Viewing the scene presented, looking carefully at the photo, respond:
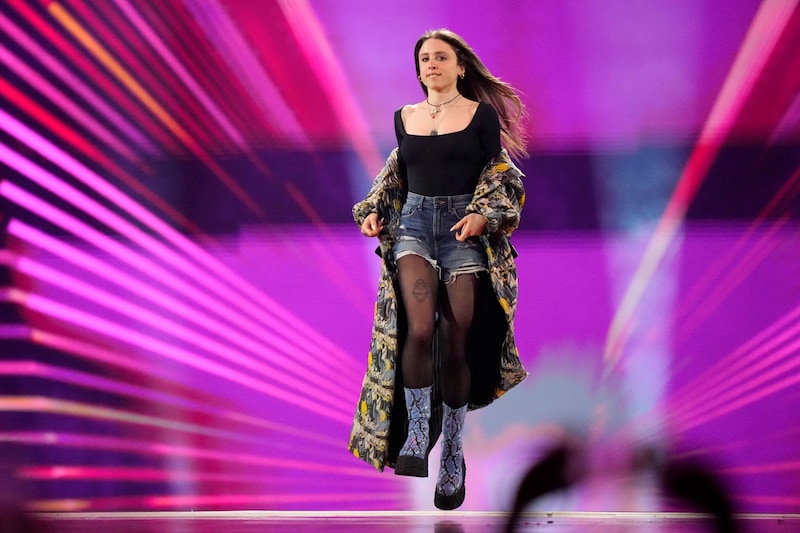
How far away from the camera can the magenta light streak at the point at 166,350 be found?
4.12 meters

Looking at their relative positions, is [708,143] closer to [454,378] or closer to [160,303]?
[454,378]

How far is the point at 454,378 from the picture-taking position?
3.18 m

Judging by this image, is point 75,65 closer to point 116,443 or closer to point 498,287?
point 116,443

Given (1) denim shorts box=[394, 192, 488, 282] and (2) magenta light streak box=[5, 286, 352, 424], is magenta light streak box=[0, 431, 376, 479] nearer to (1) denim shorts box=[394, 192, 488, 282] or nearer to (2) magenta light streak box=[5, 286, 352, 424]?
(2) magenta light streak box=[5, 286, 352, 424]

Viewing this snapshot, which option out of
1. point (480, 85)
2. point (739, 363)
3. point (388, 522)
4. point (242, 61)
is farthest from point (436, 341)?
point (242, 61)

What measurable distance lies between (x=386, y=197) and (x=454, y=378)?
2.38 feet

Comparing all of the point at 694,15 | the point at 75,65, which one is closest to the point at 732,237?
the point at 694,15

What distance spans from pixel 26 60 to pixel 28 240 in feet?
2.84

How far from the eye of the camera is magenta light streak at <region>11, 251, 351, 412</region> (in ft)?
13.5

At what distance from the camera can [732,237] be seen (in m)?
4.00

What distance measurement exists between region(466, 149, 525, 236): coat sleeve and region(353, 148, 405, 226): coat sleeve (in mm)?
329

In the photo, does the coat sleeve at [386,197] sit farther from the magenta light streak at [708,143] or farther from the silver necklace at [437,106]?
the magenta light streak at [708,143]

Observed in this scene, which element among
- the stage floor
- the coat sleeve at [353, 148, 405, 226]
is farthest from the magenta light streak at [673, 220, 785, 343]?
the coat sleeve at [353, 148, 405, 226]

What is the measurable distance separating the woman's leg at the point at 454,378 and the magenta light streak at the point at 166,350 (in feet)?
3.14
